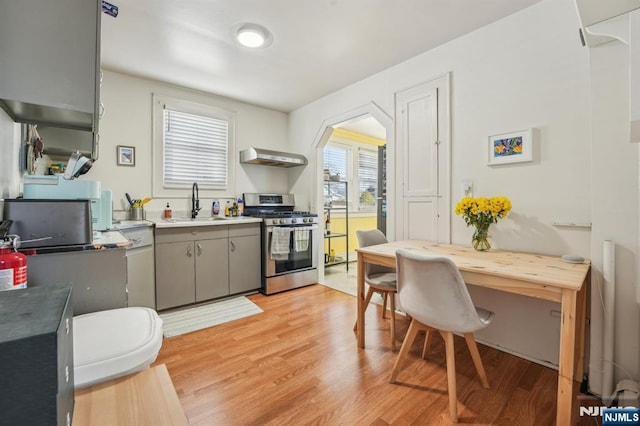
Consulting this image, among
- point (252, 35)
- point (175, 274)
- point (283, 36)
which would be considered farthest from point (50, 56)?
point (175, 274)

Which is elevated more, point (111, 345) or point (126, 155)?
point (126, 155)

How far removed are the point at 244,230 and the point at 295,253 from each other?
74cm

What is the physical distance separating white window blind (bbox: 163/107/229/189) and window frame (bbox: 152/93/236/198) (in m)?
0.04

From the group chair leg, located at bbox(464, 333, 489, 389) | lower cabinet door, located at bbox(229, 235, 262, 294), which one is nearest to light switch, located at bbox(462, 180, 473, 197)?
chair leg, located at bbox(464, 333, 489, 389)

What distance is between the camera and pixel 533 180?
2027mm

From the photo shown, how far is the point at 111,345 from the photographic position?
34.0 inches

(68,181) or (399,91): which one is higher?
(399,91)

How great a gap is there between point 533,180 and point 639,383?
128 centimetres

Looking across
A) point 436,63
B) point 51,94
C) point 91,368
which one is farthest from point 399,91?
point 91,368

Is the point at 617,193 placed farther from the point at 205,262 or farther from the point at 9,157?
the point at 205,262

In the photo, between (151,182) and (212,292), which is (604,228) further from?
(151,182)

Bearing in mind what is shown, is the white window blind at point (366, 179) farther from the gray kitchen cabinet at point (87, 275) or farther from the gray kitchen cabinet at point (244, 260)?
the gray kitchen cabinet at point (87, 275)

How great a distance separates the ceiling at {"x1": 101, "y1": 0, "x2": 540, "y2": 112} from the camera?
2037mm

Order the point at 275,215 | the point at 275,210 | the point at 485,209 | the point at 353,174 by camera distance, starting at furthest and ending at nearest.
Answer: the point at 353,174 → the point at 275,210 → the point at 275,215 → the point at 485,209
